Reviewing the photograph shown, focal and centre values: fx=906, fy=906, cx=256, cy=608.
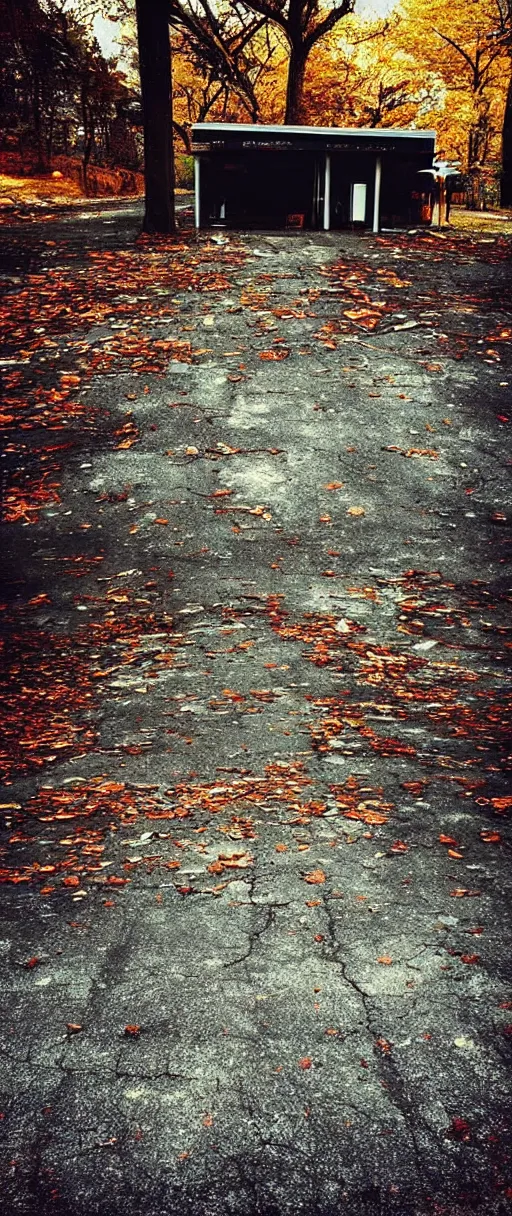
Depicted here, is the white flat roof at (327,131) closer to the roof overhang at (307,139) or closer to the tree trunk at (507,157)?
the roof overhang at (307,139)

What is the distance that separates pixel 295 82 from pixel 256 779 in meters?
29.2

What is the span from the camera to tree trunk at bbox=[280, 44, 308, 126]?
27.2 metres

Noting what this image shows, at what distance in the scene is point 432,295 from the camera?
13203mm

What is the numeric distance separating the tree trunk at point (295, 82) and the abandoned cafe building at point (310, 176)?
8941 millimetres

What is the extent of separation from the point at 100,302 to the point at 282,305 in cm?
258

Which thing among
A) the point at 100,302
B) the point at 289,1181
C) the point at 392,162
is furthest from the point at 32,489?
the point at 392,162

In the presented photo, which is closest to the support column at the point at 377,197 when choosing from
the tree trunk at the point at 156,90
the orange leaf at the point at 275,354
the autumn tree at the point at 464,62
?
the tree trunk at the point at 156,90

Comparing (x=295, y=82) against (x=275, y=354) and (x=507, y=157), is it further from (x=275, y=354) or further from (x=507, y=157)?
(x=275, y=354)

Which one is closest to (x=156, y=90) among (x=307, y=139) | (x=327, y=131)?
(x=307, y=139)

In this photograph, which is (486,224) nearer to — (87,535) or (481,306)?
(481,306)

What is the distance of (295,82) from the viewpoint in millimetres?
28000

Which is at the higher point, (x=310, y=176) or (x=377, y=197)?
(x=310, y=176)

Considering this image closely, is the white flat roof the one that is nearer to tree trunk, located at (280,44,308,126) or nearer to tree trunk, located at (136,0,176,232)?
tree trunk, located at (136,0,176,232)

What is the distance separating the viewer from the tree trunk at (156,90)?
47.9 feet
